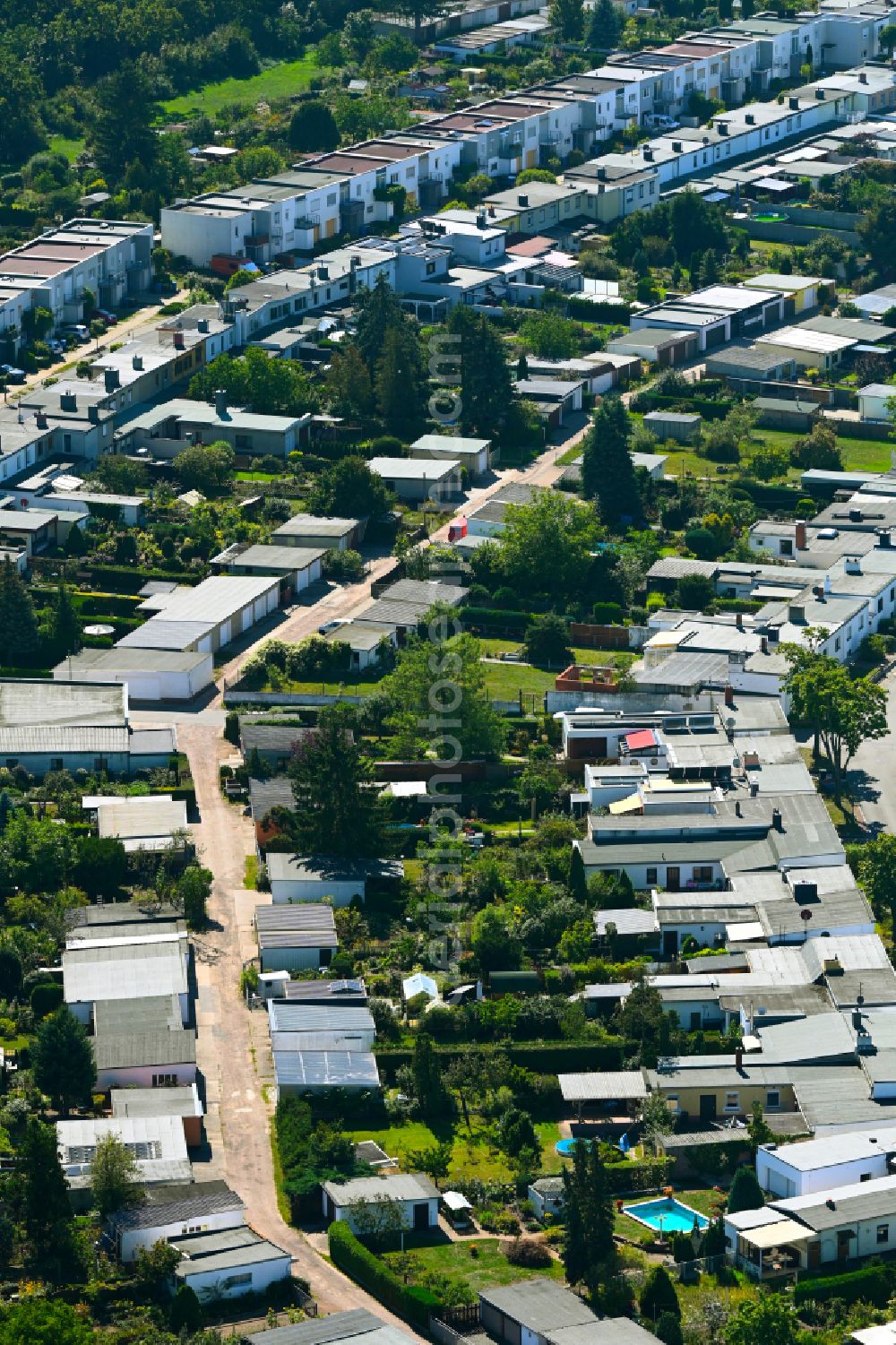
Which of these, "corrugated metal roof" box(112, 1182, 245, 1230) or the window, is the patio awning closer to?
the window

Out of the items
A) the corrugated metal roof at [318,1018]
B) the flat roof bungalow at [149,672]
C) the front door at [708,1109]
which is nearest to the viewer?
the front door at [708,1109]

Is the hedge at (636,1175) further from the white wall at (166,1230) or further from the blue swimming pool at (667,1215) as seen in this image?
the white wall at (166,1230)

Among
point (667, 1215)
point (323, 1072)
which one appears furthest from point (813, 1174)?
point (323, 1072)

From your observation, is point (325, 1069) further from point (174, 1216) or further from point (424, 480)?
point (424, 480)

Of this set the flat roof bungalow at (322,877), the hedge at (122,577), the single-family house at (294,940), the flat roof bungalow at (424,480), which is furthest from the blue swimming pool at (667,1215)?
the flat roof bungalow at (424,480)

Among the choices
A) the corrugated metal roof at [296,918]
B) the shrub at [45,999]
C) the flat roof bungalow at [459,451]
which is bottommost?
the corrugated metal roof at [296,918]
